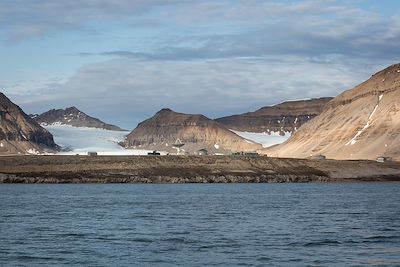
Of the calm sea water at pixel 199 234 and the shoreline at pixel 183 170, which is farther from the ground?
the shoreline at pixel 183 170

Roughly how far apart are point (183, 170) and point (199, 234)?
88161 millimetres

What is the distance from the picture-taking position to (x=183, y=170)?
136 m

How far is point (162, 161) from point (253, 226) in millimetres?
85545

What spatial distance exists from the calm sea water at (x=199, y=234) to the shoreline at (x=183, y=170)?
53.6 metres

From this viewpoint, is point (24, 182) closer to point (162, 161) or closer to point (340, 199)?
point (162, 161)

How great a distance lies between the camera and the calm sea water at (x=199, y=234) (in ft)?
125

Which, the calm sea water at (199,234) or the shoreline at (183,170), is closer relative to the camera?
the calm sea water at (199,234)

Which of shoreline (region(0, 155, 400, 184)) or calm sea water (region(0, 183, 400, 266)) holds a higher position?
shoreline (region(0, 155, 400, 184))

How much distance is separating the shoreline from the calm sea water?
176 feet

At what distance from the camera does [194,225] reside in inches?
2100

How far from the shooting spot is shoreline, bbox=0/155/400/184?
130 metres

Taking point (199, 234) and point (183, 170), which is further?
point (183, 170)

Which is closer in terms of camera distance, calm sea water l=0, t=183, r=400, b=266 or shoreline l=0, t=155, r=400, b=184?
calm sea water l=0, t=183, r=400, b=266

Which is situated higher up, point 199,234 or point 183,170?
point 183,170
